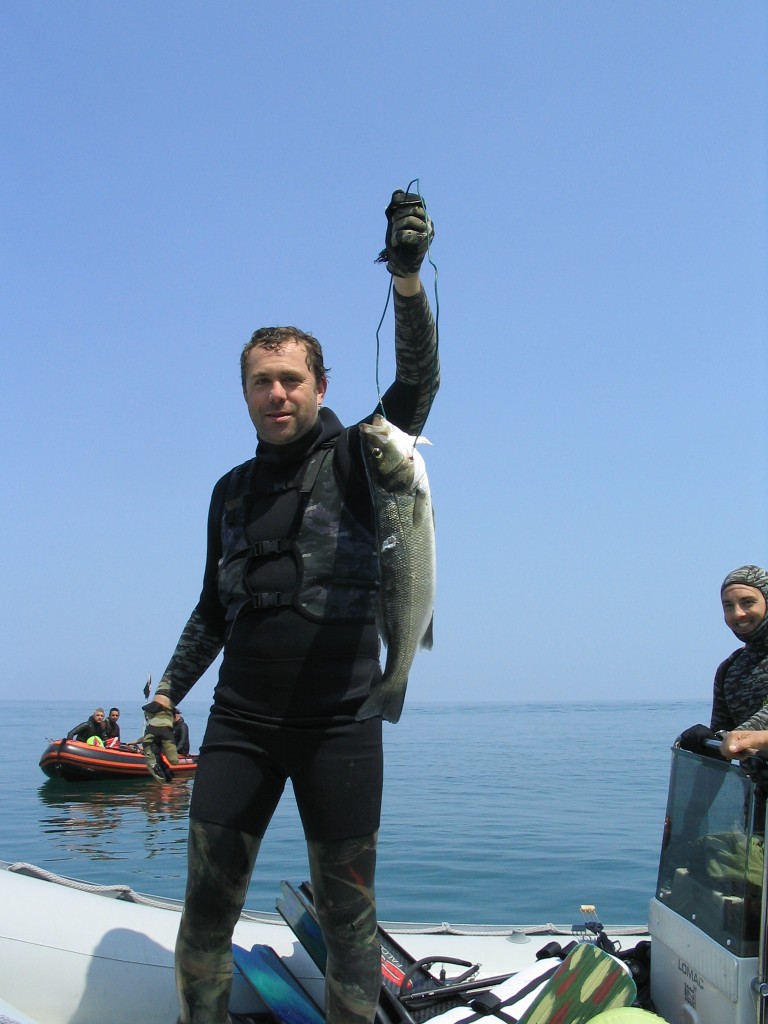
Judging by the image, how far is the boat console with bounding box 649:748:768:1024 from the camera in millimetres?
2752

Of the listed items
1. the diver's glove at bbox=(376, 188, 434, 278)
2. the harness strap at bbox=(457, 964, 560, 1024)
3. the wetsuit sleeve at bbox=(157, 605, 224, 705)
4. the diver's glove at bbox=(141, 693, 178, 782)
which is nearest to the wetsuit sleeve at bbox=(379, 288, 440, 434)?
the diver's glove at bbox=(376, 188, 434, 278)

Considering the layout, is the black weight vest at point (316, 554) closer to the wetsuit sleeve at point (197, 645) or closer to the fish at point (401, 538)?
the fish at point (401, 538)

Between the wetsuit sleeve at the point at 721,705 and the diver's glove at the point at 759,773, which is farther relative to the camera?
the wetsuit sleeve at the point at 721,705

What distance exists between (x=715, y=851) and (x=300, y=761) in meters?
1.55

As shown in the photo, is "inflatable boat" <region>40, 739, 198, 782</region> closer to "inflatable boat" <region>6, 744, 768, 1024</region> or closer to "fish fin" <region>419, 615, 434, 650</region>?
"inflatable boat" <region>6, 744, 768, 1024</region>

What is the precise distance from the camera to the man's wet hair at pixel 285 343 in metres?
2.83

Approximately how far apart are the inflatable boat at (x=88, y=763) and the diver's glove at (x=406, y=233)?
2062 centimetres

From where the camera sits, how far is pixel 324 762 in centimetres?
255

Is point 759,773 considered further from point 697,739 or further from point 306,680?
point 306,680

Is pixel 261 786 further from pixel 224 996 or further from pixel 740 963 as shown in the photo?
pixel 740 963

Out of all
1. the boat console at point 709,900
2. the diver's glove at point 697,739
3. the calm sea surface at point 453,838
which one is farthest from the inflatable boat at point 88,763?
the diver's glove at point 697,739

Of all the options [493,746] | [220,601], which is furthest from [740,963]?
[493,746]

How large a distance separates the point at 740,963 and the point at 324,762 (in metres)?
1.45

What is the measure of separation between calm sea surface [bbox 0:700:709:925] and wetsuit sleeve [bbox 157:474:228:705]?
6453 mm
